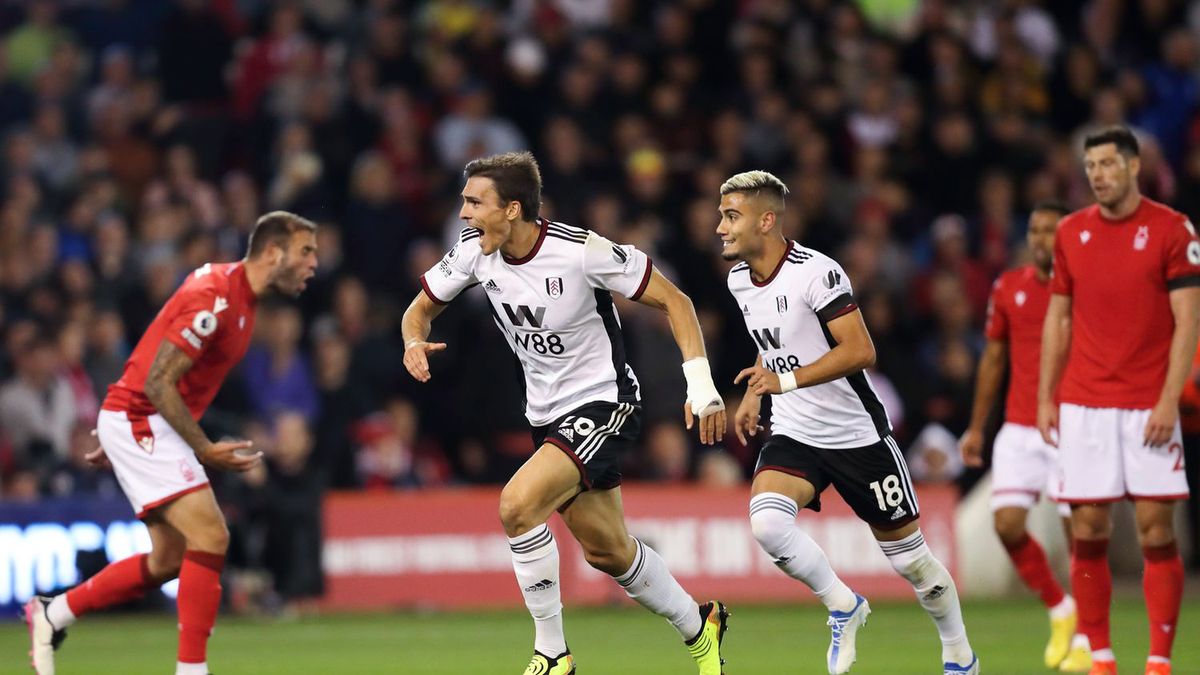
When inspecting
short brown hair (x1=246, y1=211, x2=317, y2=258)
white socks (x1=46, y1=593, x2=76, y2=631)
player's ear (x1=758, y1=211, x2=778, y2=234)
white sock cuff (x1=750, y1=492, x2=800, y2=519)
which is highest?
short brown hair (x1=246, y1=211, x2=317, y2=258)

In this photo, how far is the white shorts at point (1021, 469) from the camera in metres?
11.2

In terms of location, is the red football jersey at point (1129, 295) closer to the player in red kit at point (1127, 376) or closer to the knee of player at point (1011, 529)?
the player in red kit at point (1127, 376)

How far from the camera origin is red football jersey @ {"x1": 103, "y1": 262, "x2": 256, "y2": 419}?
30.4 ft

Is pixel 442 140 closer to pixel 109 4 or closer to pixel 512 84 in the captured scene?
pixel 512 84

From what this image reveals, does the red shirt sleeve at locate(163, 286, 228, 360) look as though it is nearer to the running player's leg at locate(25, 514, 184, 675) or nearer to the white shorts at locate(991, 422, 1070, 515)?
the running player's leg at locate(25, 514, 184, 675)

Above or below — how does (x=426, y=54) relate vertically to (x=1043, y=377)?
above

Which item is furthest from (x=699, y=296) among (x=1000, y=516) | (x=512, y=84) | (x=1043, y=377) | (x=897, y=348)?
(x=1043, y=377)

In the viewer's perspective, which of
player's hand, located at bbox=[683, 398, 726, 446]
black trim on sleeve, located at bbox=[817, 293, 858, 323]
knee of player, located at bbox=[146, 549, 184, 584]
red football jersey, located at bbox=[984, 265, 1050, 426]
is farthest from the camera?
red football jersey, located at bbox=[984, 265, 1050, 426]

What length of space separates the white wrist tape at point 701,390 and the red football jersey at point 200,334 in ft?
7.97

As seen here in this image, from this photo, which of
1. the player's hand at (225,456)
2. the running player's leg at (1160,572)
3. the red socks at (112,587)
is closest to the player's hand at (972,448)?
the running player's leg at (1160,572)

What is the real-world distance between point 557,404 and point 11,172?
1016 centimetres

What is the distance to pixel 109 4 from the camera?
19.4m

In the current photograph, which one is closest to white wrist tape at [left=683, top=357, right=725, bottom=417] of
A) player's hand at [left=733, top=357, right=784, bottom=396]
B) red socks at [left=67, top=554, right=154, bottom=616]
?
player's hand at [left=733, top=357, right=784, bottom=396]

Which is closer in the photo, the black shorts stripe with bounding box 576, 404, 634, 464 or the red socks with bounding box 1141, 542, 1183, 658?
the black shorts stripe with bounding box 576, 404, 634, 464
